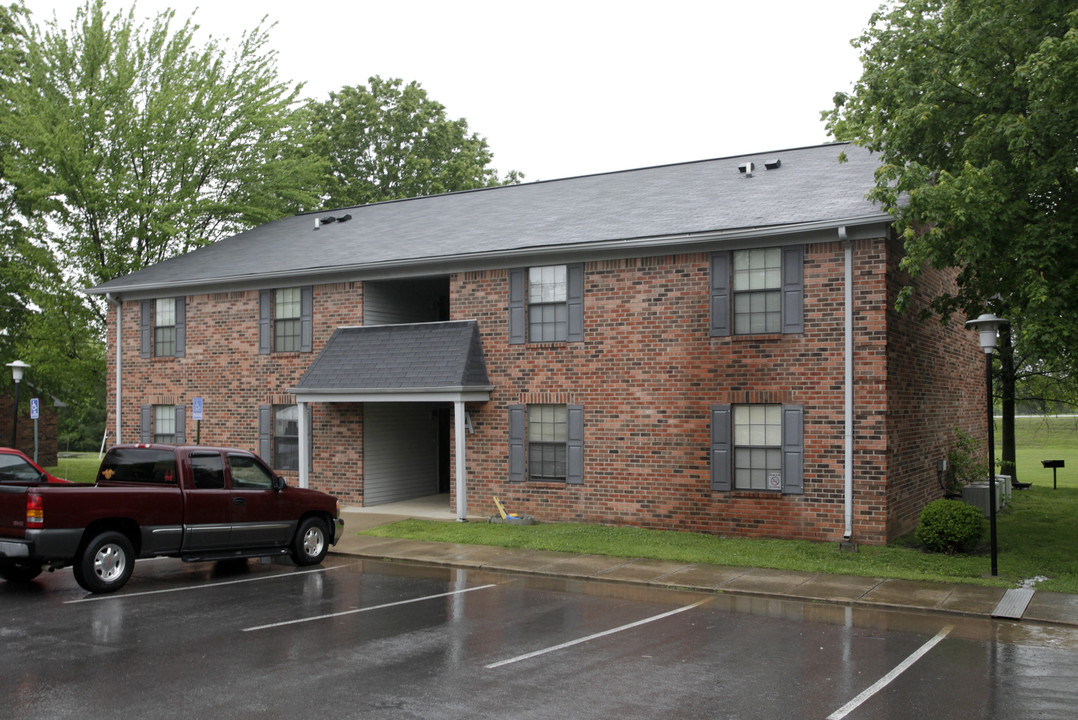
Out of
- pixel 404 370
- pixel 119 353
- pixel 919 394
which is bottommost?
pixel 919 394

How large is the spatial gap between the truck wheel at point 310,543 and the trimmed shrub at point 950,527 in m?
9.64

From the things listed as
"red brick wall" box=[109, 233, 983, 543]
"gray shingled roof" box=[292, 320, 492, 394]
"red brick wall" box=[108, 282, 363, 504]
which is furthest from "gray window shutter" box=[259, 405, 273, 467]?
"gray shingled roof" box=[292, 320, 492, 394]

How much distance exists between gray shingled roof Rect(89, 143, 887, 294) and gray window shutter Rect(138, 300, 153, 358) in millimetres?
640

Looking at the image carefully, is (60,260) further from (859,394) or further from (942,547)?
(942,547)

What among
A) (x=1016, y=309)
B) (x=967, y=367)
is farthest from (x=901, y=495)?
(x=967, y=367)

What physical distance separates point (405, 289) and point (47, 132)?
37.5ft

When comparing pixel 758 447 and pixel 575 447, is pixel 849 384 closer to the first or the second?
pixel 758 447

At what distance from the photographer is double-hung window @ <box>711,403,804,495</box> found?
15.9 meters

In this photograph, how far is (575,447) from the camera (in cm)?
1803

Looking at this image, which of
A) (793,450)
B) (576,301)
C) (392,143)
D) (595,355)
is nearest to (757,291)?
(793,450)

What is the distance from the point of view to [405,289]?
22469mm

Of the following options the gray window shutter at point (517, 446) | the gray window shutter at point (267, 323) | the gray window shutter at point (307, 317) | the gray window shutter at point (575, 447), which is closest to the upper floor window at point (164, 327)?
the gray window shutter at point (267, 323)

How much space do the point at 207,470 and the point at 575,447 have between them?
24.1 ft

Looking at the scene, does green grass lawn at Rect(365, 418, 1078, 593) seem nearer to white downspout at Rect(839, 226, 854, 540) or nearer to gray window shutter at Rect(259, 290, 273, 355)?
white downspout at Rect(839, 226, 854, 540)
